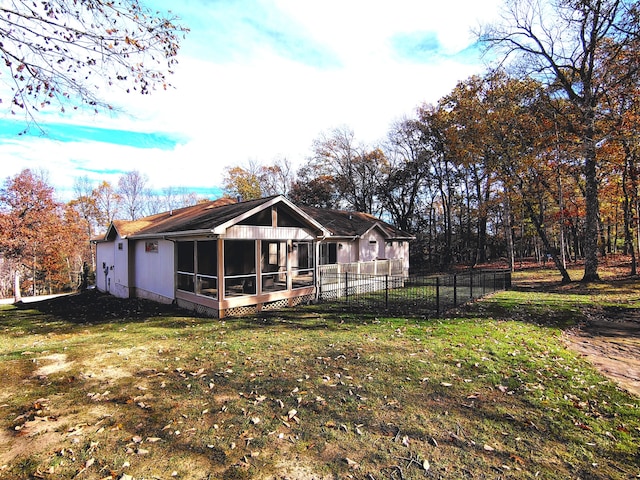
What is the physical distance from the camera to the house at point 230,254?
37.8 ft

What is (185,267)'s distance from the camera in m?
14.6

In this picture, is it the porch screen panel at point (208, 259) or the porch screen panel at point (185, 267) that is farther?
the porch screen panel at point (208, 259)

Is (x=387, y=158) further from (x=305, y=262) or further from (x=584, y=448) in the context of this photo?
(x=584, y=448)

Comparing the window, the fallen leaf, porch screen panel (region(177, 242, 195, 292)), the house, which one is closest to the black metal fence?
the house

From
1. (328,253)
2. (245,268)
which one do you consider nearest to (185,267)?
(245,268)

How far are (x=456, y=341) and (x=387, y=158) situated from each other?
31930 millimetres

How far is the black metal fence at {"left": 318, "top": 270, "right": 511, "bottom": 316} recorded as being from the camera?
1229 centimetres

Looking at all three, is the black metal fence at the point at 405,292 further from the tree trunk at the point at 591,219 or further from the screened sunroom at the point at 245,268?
the tree trunk at the point at 591,219

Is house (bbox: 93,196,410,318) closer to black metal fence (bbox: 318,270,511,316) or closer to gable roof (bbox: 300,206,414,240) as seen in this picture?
gable roof (bbox: 300,206,414,240)

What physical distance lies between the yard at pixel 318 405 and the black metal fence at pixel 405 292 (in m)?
3.12

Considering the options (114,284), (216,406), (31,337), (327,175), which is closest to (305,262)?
(114,284)

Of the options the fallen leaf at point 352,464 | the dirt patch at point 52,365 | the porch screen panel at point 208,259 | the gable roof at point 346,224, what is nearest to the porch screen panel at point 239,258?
the porch screen panel at point 208,259

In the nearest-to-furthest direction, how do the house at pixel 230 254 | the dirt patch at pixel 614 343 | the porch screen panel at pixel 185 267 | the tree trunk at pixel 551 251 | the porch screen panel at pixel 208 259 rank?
the dirt patch at pixel 614 343 → the house at pixel 230 254 → the porch screen panel at pixel 185 267 → the porch screen panel at pixel 208 259 → the tree trunk at pixel 551 251

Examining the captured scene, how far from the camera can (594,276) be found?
56.7 feet
